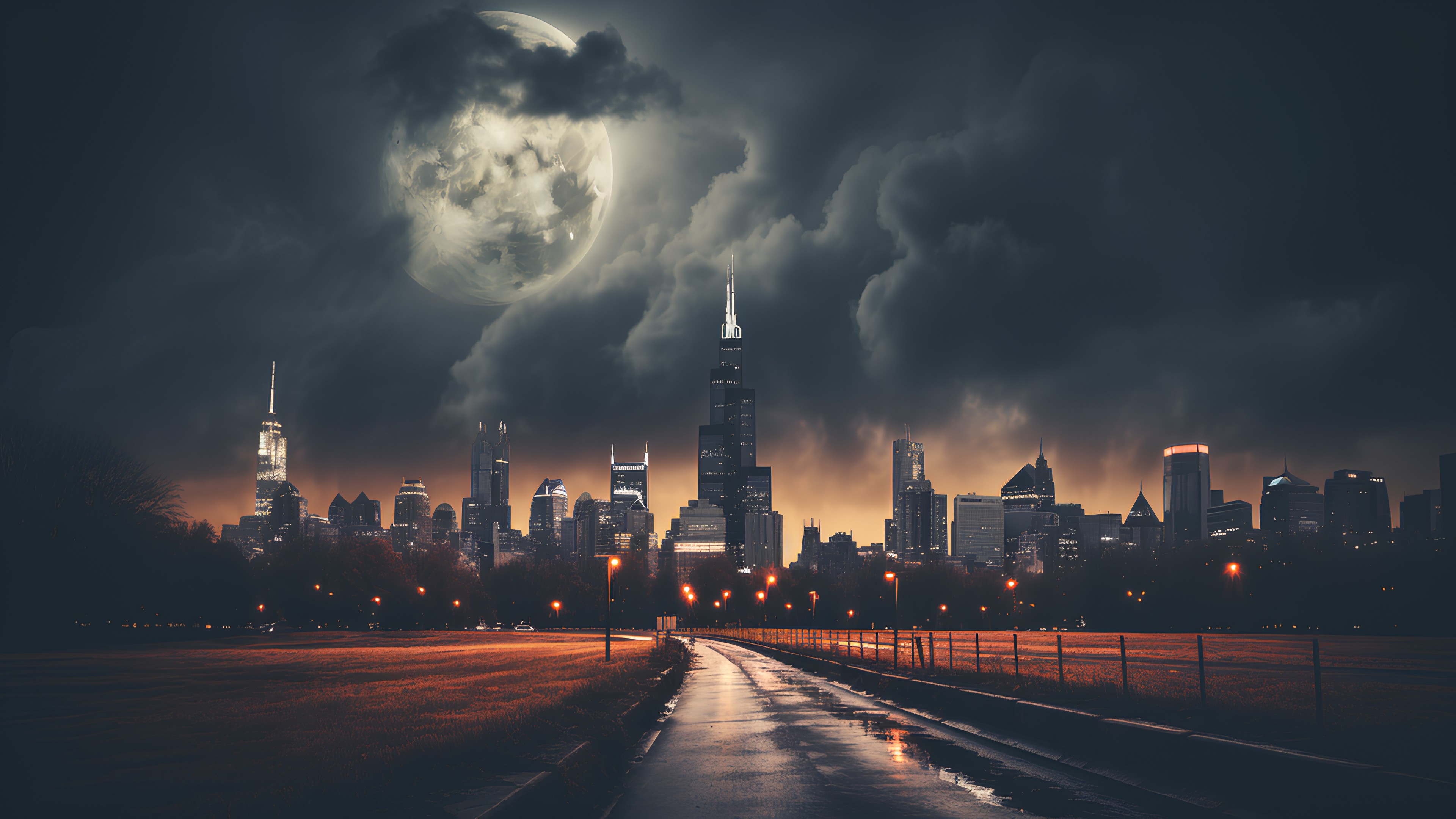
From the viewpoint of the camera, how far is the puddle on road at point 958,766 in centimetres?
959

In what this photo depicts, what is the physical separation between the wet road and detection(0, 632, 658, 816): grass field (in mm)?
2428

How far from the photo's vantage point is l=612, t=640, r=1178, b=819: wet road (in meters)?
9.40

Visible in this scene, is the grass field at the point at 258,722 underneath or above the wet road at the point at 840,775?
underneath

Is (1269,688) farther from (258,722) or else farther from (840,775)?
(258,722)

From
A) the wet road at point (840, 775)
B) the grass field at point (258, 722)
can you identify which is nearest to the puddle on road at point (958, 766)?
the wet road at point (840, 775)

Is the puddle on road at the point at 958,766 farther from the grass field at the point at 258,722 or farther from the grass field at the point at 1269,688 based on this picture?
the grass field at the point at 258,722

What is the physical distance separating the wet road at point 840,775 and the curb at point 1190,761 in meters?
0.64

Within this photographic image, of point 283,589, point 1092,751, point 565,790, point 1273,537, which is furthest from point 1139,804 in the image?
point 1273,537

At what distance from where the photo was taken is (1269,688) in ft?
83.0

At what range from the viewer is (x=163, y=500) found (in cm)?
8138

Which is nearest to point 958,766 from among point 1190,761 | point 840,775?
point 840,775

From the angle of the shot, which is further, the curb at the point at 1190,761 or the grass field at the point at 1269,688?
the grass field at the point at 1269,688

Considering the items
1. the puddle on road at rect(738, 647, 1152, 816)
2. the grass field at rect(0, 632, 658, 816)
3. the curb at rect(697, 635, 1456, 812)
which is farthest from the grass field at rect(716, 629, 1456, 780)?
the grass field at rect(0, 632, 658, 816)

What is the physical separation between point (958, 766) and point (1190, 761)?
297cm
